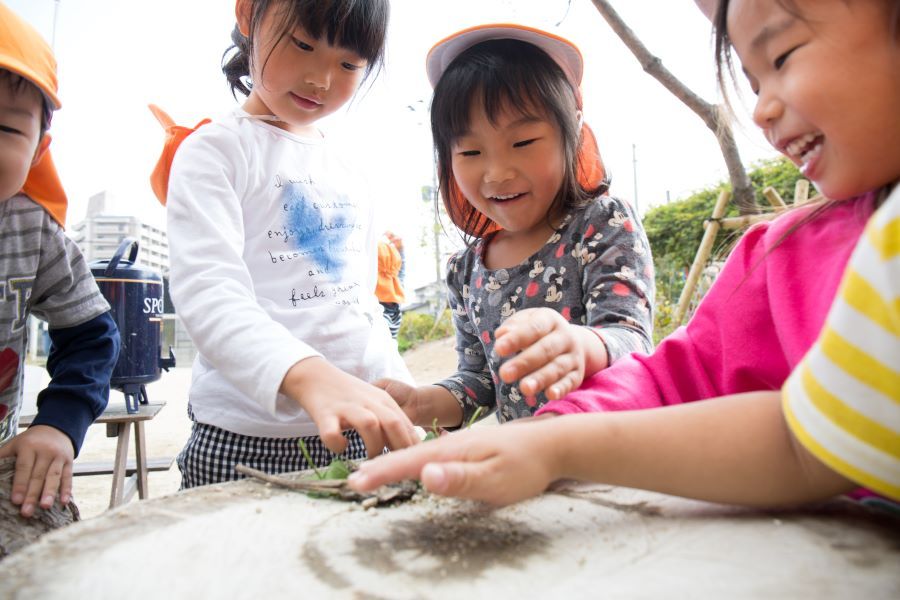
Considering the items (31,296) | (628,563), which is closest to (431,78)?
(31,296)

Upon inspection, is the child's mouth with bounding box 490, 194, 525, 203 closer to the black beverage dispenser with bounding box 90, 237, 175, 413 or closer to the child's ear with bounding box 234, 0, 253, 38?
the child's ear with bounding box 234, 0, 253, 38

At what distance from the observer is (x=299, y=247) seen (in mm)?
1622

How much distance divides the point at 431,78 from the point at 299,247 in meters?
0.60

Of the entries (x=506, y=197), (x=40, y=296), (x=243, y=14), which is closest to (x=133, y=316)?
(x=40, y=296)

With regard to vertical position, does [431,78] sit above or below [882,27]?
above

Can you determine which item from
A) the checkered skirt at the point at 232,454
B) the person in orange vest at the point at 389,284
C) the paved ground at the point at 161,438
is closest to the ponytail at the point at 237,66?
the checkered skirt at the point at 232,454

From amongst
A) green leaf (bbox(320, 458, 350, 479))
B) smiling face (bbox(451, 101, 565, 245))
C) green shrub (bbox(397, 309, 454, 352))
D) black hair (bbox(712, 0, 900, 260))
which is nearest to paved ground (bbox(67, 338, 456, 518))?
green shrub (bbox(397, 309, 454, 352))

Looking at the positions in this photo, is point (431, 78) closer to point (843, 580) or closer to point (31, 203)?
point (31, 203)

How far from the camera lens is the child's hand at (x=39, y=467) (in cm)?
129

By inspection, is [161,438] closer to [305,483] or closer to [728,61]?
[305,483]

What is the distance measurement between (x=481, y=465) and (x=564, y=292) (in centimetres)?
95

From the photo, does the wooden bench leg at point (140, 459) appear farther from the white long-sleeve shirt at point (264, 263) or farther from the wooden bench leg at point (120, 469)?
the white long-sleeve shirt at point (264, 263)

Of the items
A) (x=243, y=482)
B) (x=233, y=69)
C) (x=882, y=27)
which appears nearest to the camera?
(x=882, y=27)

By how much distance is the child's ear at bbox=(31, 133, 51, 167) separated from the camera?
1493 millimetres
